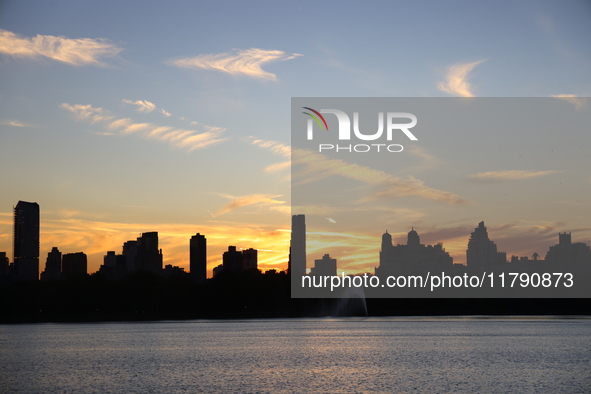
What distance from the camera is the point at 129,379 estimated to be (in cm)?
6431

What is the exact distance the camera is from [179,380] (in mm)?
62906

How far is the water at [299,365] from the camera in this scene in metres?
58.6

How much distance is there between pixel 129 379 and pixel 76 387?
625 cm

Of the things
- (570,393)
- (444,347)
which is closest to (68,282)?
(444,347)

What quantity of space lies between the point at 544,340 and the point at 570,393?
62490 mm

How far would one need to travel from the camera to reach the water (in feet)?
192

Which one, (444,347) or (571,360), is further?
(444,347)

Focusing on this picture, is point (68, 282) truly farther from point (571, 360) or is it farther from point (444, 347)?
point (571, 360)

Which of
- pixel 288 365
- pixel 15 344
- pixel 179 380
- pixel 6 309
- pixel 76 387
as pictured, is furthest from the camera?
pixel 6 309

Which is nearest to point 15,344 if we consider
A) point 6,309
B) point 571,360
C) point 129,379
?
point 129,379

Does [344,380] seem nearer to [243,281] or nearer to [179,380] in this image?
[179,380]

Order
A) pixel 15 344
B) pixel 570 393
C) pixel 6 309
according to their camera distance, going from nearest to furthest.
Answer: pixel 570 393, pixel 15 344, pixel 6 309

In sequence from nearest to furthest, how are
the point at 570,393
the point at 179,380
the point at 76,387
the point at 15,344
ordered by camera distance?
the point at 570,393 < the point at 76,387 < the point at 179,380 < the point at 15,344

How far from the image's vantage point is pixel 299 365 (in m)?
74.6
